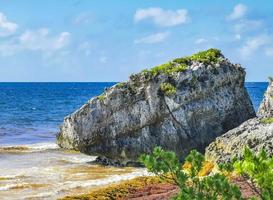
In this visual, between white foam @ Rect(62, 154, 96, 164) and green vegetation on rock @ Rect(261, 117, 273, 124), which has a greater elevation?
green vegetation on rock @ Rect(261, 117, 273, 124)

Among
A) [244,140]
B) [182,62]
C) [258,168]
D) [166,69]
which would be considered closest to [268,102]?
[182,62]

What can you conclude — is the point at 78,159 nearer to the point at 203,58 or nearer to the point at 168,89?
the point at 168,89

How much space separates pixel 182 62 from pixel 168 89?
3.01 metres

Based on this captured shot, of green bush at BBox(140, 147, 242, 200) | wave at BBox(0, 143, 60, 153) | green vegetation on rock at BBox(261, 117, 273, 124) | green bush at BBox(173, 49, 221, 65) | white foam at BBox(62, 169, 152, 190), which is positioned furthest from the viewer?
wave at BBox(0, 143, 60, 153)

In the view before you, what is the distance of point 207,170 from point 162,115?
9.96 meters

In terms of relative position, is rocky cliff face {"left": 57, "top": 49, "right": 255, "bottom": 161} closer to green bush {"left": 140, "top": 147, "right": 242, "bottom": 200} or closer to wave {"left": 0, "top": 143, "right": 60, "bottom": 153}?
wave {"left": 0, "top": 143, "right": 60, "bottom": 153}

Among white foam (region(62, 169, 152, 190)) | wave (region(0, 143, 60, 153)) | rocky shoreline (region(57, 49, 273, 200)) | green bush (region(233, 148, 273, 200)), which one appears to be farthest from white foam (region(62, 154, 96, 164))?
green bush (region(233, 148, 273, 200))

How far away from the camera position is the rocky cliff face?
36.2 m

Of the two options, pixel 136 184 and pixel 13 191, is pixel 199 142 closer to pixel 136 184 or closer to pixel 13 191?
pixel 136 184

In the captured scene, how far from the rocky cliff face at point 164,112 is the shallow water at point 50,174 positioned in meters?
2.01

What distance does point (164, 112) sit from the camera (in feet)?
120

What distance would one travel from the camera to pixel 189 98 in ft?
120

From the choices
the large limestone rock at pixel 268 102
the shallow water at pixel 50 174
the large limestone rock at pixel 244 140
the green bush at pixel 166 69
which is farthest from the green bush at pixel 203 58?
the large limestone rock at pixel 244 140

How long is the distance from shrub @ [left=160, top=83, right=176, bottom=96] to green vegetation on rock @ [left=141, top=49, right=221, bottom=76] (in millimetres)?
1231
